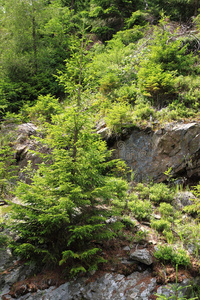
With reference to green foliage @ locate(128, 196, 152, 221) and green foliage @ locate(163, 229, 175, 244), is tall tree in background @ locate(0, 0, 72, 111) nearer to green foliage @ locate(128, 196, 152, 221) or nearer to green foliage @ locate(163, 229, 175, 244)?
green foliage @ locate(128, 196, 152, 221)

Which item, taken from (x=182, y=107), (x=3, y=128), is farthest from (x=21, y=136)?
(x=182, y=107)

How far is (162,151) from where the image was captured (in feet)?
23.2

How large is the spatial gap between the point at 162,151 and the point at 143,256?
3993 mm

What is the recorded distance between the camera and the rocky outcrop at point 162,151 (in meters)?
6.66

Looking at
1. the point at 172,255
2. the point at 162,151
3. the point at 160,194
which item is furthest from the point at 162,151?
the point at 172,255

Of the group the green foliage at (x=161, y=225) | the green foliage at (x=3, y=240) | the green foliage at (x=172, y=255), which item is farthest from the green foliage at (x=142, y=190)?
the green foliage at (x=3, y=240)

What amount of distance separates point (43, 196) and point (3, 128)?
21.6ft

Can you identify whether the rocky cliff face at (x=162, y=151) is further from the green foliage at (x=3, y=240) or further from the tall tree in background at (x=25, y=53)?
the tall tree in background at (x=25, y=53)

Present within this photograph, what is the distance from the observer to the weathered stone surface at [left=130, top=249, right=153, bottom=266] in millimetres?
4059

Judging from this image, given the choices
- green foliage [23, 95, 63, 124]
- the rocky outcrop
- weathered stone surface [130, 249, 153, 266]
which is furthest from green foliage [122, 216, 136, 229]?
green foliage [23, 95, 63, 124]

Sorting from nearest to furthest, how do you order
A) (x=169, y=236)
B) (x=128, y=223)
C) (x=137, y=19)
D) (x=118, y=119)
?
(x=169, y=236)
(x=128, y=223)
(x=118, y=119)
(x=137, y=19)

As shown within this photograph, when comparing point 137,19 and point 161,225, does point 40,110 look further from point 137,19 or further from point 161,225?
point 137,19

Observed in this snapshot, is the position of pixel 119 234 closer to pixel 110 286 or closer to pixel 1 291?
pixel 110 286

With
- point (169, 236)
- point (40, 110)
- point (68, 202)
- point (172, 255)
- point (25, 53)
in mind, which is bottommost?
point (169, 236)
